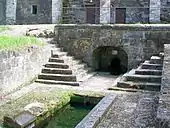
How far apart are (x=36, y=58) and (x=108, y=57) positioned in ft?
16.5

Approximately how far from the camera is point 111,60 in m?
17.3

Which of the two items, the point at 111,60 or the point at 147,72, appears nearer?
the point at 147,72

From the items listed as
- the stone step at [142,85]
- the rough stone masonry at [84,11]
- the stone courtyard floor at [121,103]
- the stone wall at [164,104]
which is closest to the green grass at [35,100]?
the stone courtyard floor at [121,103]

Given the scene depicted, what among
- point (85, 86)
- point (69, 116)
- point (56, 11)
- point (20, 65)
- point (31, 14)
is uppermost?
point (56, 11)

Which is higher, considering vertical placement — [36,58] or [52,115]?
[36,58]

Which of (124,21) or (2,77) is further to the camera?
(124,21)

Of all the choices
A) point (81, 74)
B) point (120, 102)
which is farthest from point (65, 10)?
point (120, 102)

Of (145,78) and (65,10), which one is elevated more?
(65,10)

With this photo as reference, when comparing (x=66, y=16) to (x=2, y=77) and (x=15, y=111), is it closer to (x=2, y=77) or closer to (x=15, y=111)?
(x=2, y=77)

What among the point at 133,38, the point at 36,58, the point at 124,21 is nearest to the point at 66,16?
the point at 124,21

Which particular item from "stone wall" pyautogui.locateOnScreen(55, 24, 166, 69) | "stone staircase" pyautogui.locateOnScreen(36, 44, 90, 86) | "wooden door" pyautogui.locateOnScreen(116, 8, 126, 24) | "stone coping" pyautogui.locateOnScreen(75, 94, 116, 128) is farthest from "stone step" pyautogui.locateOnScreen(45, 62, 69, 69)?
"wooden door" pyautogui.locateOnScreen(116, 8, 126, 24)

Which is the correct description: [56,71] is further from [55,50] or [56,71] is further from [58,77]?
[55,50]

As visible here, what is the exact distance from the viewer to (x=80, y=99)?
36.9ft

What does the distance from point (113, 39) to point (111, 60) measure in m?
1.83
